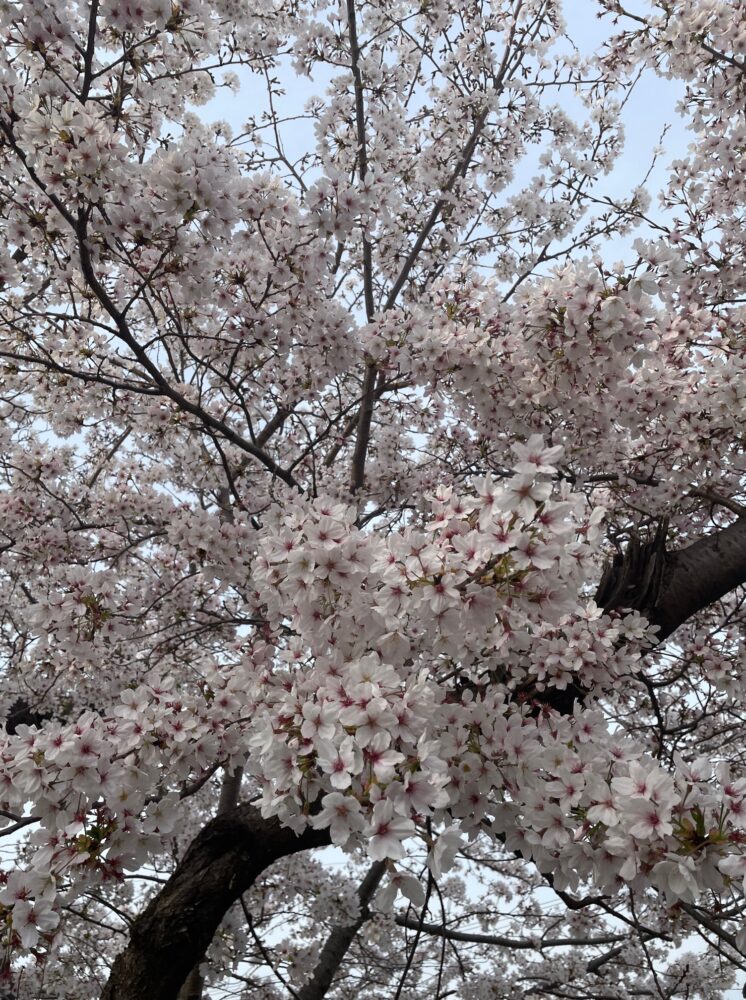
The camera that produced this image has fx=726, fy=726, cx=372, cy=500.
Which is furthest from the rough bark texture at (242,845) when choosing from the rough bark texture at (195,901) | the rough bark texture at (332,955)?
the rough bark texture at (332,955)

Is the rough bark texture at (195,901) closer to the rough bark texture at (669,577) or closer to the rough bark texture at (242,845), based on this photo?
the rough bark texture at (242,845)

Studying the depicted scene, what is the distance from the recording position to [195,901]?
128 inches

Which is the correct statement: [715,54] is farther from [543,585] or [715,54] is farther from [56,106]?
[543,585]

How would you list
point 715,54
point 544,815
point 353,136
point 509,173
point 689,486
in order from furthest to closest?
1. point 509,173
2. point 353,136
3. point 715,54
4. point 689,486
5. point 544,815

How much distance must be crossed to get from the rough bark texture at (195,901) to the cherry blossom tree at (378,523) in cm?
2

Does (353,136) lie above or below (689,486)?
above

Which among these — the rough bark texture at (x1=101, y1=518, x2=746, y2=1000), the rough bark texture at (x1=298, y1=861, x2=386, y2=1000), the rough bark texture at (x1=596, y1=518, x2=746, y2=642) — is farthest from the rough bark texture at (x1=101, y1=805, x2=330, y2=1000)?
the rough bark texture at (x1=298, y1=861, x2=386, y2=1000)

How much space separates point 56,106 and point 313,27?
3.56 metres

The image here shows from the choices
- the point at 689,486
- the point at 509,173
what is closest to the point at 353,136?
the point at 509,173

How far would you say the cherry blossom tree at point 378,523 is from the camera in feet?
6.42

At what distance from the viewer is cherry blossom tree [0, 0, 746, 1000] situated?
6.42 feet

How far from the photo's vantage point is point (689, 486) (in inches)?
148

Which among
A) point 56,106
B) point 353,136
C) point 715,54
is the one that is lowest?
point 56,106

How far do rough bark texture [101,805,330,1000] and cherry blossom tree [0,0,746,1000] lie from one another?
0.06 feet
